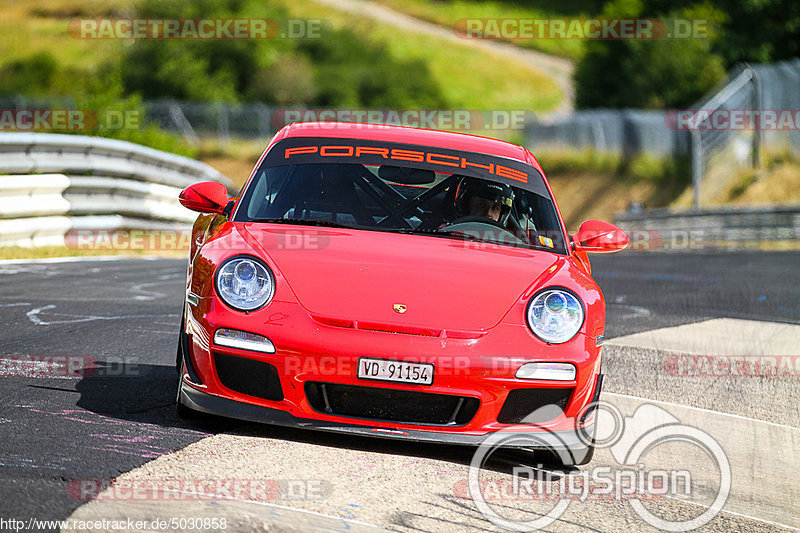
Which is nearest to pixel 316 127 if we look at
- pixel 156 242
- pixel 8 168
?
pixel 8 168

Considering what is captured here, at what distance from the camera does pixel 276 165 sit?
5.84 m

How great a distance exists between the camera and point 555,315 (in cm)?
482

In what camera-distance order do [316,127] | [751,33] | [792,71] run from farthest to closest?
1. [751,33]
2. [792,71]
3. [316,127]

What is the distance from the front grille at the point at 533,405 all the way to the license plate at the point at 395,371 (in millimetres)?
372

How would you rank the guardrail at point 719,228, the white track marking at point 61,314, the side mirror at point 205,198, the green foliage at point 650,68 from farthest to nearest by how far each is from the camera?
the green foliage at point 650,68 < the guardrail at point 719,228 < the white track marking at point 61,314 < the side mirror at point 205,198

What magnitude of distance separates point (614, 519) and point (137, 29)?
5193 centimetres

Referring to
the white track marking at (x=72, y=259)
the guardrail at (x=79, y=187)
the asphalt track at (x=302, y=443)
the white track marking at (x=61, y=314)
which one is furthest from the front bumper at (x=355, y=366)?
the guardrail at (x=79, y=187)

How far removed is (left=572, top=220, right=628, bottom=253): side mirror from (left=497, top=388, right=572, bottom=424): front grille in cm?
133

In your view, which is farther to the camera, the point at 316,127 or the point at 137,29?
the point at 137,29

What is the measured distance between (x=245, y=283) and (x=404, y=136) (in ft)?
6.00

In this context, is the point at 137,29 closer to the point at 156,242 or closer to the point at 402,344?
the point at 156,242

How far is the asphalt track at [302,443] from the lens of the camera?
3885 mm

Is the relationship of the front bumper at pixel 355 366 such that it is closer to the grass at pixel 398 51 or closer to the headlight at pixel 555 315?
the headlight at pixel 555 315

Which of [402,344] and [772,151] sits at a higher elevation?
[772,151]
